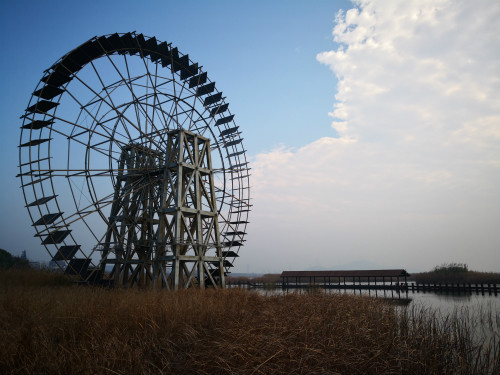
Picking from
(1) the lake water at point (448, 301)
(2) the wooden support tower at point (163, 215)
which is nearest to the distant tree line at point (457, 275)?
(1) the lake water at point (448, 301)

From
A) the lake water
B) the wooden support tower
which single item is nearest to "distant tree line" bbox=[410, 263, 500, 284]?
the lake water

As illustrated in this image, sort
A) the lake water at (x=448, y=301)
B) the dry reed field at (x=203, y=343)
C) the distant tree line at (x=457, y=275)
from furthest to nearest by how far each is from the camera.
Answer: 1. the distant tree line at (x=457, y=275)
2. the lake water at (x=448, y=301)
3. the dry reed field at (x=203, y=343)

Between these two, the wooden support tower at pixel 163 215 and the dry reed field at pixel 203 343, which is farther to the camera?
the wooden support tower at pixel 163 215

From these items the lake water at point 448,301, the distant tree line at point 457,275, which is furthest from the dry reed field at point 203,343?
the distant tree line at point 457,275

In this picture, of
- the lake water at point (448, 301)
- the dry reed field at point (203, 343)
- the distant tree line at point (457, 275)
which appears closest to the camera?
the dry reed field at point (203, 343)

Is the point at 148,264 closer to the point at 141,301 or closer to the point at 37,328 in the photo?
the point at 141,301

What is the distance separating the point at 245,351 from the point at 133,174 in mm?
16100

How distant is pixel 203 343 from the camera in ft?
24.8

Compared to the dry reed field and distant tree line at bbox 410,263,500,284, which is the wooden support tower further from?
distant tree line at bbox 410,263,500,284

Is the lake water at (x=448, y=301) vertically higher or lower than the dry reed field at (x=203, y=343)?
lower

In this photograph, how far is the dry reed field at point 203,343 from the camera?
6.32 metres

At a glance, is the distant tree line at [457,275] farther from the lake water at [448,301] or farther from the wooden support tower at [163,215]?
the wooden support tower at [163,215]

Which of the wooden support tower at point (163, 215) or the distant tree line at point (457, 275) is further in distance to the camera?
the distant tree line at point (457, 275)

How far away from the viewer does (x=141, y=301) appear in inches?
422
